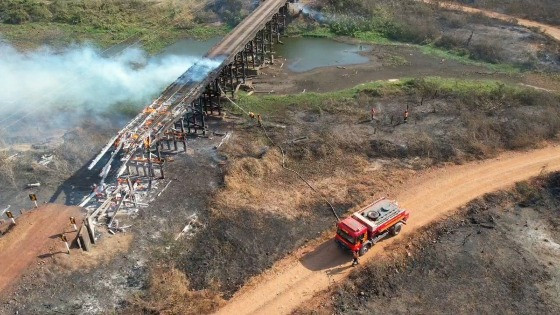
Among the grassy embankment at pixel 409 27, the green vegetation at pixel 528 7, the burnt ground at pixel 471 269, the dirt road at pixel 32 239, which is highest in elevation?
the green vegetation at pixel 528 7

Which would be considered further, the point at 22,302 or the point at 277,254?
the point at 277,254

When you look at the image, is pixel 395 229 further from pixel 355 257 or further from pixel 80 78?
pixel 80 78

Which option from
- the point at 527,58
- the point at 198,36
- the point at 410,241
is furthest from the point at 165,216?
the point at 527,58

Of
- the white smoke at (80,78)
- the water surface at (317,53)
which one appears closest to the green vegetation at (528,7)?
the water surface at (317,53)

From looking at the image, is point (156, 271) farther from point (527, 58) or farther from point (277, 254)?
point (527, 58)

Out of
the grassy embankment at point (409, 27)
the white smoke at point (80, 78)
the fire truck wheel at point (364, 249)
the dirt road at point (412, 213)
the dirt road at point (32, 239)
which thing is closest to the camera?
the dirt road at point (412, 213)

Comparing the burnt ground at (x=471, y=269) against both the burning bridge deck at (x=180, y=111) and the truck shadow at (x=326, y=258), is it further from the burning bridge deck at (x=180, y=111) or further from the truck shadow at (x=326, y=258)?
the burning bridge deck at (x=180, y=111)
